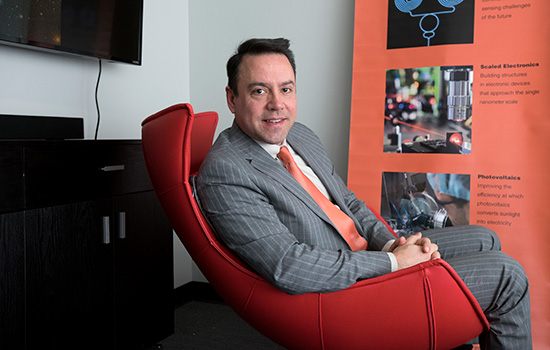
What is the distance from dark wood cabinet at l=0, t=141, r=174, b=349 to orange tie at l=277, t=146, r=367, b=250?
0.80m

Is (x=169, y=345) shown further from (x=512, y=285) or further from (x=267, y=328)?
(x=512, y=285)

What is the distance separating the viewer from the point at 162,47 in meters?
3.19

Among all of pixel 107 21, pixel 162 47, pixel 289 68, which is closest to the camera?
pixel 289 68

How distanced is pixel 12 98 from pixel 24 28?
0.34m

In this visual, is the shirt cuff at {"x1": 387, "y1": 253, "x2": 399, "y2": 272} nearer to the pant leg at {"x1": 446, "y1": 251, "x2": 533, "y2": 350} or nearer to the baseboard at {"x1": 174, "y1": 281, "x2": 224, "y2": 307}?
the pant leg at {"x1": 446, "y1": 251, "x2": 533, "y2": 350}

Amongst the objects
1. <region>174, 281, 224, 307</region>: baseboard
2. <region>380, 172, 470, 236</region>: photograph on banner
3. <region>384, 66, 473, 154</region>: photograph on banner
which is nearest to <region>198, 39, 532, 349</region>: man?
<region>380, 172, 470, 236</region>: photograph on banner

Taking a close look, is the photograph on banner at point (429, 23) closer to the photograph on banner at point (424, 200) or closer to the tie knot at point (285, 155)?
the photograph on banner at point (424, 200)

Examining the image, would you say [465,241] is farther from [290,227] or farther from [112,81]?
[112,81]

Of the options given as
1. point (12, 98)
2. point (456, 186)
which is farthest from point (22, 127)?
point (456, 186)

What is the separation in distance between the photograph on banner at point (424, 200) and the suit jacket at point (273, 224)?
99 cm

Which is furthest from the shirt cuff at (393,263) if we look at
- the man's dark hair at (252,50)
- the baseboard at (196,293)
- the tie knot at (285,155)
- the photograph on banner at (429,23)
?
the baseboard at (196,293)

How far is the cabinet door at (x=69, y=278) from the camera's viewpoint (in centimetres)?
186

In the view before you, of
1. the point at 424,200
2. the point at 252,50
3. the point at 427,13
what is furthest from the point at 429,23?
the point at 252,50

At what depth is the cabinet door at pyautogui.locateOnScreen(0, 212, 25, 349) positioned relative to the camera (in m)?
1.75
